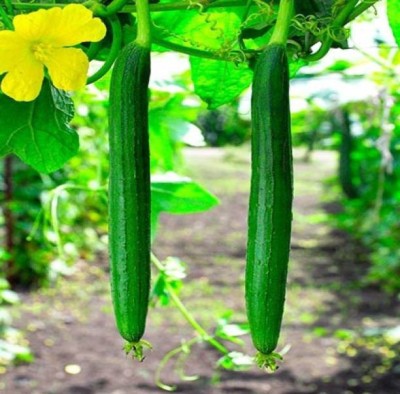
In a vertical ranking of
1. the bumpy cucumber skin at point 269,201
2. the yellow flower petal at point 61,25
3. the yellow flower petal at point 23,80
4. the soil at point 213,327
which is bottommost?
the bumpy cucumber skin at point 269,201

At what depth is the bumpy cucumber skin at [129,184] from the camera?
52 centimetres

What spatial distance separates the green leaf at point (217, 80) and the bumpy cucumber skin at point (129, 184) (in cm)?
28

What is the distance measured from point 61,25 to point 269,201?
165 mm

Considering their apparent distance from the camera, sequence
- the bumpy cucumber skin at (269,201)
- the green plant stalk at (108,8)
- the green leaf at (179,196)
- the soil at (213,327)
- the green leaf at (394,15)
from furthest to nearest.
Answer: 1. the soil at (213,327)
2. the green leaf at (179,196)
3. the green leaf at (394,15)
4. the green plant stalk at (108,8)
5. the bumpy cucumber skin at (269,201)

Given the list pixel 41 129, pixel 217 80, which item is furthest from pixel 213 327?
pixel 41 129

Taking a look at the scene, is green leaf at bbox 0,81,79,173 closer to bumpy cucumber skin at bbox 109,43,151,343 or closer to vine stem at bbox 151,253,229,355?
bumpy cucumber skin at bbox 109,43,151,343

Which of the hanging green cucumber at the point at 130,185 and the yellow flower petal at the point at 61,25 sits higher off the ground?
the yellow flower petal at the point at 61,25

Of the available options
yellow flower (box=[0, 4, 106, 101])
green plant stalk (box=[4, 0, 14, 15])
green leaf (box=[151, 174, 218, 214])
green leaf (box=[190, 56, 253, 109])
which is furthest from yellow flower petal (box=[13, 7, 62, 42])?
green leaf (box=[151, 174, 218, 214])

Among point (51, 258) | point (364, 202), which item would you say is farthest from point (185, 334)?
point (364, 202)

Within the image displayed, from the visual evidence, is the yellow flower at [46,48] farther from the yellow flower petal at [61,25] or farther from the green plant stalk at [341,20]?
the green plant stalk at [341,20]

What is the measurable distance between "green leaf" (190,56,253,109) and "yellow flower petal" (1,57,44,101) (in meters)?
0.30

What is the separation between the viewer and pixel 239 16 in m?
0.75

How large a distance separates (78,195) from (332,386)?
2.59 metres

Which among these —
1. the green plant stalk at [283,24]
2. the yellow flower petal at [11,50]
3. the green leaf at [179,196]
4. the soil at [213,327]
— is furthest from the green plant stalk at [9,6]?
the soil at [213,327]
